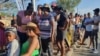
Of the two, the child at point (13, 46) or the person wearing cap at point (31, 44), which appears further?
the child at point (13, 46)

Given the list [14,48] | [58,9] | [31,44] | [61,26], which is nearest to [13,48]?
[14,48]

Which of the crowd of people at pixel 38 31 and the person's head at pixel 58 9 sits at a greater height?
the person's head at pixel 58 9

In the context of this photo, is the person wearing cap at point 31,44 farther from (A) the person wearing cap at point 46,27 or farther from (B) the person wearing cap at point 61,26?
(B) the person wearing cap at point 61,26

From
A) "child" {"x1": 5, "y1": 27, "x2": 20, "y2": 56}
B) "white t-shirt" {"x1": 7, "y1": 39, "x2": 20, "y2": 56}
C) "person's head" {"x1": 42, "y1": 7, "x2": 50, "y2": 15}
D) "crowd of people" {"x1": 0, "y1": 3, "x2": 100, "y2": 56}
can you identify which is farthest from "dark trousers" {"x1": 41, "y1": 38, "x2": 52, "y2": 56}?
"white t-shirt" {"x1": 7, "y1": 39, "x2": 20, "y2": 56}

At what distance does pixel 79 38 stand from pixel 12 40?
33.1ft

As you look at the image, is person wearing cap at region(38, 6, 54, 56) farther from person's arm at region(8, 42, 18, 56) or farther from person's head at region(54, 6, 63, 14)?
person's arm at region(8, 42, 18, 56)

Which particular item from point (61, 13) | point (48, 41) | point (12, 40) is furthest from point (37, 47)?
point (61, 13)

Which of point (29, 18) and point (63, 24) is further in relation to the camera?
point (63, 24)

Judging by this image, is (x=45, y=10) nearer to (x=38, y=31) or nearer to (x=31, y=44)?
(x=38, y=31)

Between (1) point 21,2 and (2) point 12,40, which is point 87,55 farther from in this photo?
(2) point 12,40

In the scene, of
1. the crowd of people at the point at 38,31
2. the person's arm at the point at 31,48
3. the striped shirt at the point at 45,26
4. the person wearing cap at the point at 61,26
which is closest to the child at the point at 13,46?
the crowd of people at the point at 38,31

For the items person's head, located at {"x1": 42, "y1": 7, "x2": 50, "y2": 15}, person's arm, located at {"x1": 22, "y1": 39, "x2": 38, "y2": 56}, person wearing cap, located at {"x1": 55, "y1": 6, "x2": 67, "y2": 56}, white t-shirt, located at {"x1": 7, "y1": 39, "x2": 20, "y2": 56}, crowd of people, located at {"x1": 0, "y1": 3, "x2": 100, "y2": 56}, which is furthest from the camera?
person wearing cap, located at {"x1": 55, "y1": 6, "x2": 67, "y2": 56}

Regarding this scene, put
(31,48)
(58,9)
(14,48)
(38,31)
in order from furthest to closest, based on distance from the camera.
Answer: (58,9) < (14,48) < (38,31) < (31,48)

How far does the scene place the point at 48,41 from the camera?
9148mm
